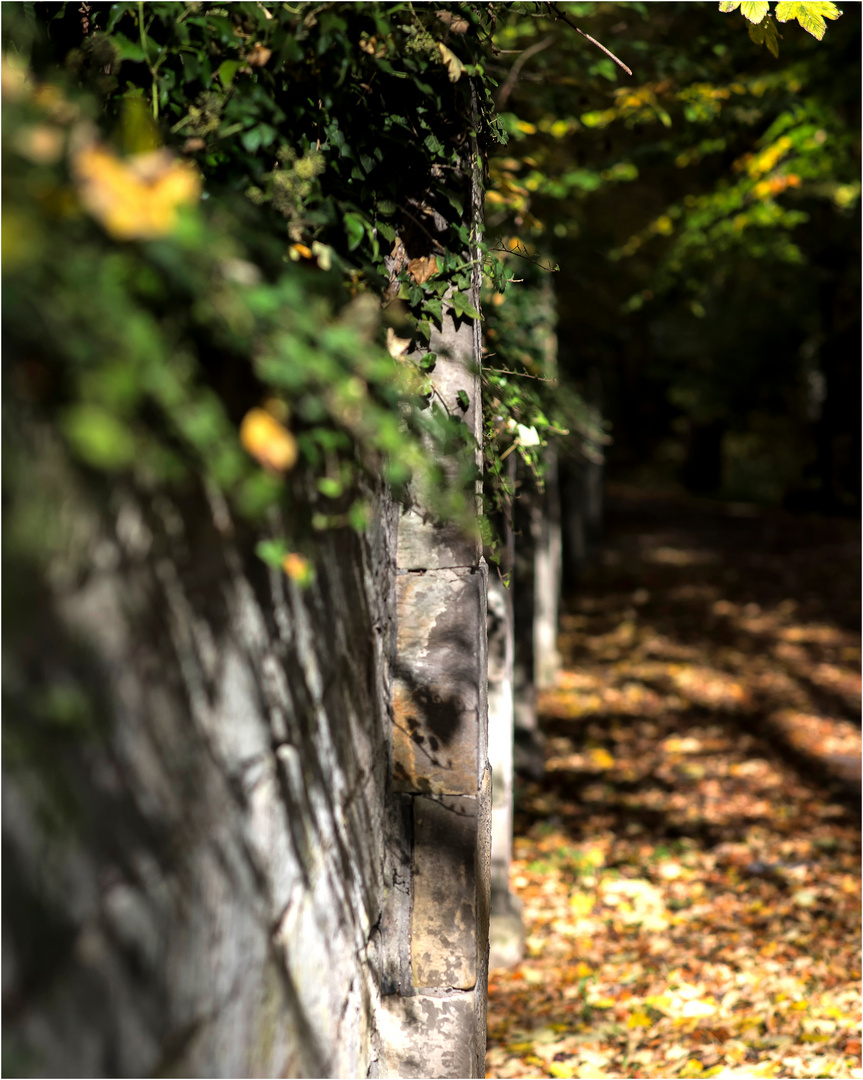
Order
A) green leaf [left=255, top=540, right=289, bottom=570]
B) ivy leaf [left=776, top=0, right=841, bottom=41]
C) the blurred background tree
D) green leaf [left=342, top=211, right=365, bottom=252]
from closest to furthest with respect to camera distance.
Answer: green leaf [left=255, top=540, right=289, bottom=570] < green leaf [left=342, top=211, right=365, bottom=252] < ivy leaf [left=776, top=0, right=841, bottom=41] < the blurred background tree

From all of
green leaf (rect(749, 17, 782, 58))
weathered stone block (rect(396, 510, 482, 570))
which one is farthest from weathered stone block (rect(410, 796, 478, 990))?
green leaf (rect(749, 17, 782, 58))

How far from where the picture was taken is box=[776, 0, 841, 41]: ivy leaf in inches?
A: 111

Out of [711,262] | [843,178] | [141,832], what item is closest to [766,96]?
[843,178]

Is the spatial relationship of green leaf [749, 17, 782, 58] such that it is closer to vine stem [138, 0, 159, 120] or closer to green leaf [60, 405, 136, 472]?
vine stem [138, 0, 159, 120]

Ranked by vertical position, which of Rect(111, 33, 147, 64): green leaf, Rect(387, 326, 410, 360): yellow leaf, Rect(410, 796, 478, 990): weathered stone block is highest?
Rect(111, 33, 147, 64): green leaf

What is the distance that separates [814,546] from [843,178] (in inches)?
298

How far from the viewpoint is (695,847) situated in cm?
609

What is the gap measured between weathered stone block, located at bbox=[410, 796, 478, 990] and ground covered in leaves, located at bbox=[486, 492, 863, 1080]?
5.01 ft

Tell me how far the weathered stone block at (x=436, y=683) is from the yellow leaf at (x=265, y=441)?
4.48ft

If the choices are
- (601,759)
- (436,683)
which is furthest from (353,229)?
(601,759)

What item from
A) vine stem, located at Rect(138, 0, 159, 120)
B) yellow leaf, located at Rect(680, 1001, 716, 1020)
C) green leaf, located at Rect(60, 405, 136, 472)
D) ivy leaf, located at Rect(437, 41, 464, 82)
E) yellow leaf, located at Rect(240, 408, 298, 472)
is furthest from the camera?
yellow leaf, located at Rect(680, 1001, 716, 1020)

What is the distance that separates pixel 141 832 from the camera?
43.9 inches

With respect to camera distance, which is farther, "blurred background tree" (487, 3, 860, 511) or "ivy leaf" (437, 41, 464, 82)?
"blurred background tree" (487, 3, 860, 511)

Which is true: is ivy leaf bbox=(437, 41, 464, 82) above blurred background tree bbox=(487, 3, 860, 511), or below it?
below
